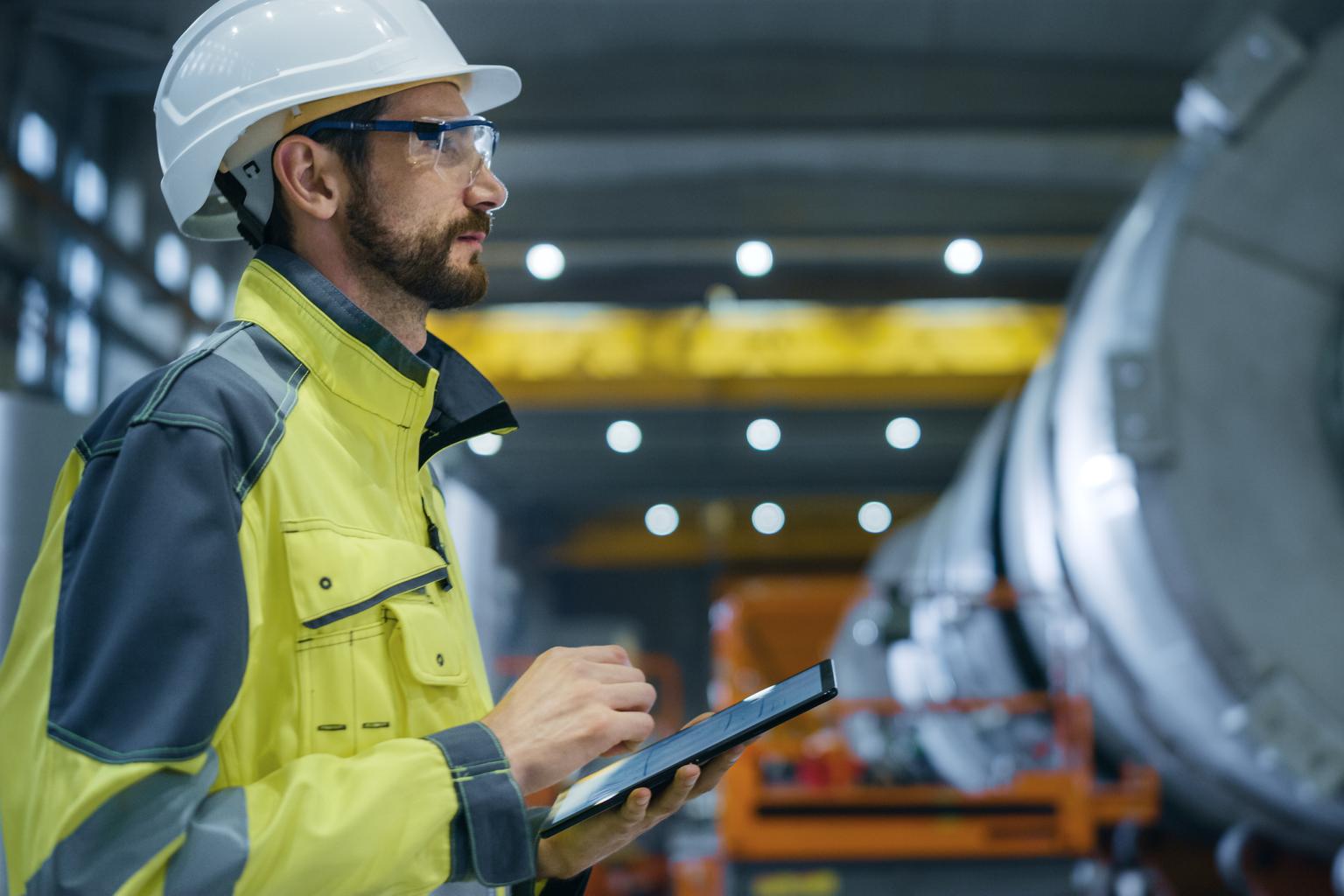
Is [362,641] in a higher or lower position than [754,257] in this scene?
lower

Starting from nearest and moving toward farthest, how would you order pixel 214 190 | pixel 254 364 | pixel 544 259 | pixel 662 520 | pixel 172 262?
pixel 254 364, pixel 214 190, pixel 544 259, pixel 172 262, pixel 662 520

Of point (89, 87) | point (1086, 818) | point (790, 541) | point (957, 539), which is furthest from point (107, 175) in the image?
point (790, 541)

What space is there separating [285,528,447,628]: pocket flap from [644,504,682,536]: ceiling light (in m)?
19.4

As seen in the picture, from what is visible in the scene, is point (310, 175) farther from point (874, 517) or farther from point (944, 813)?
point (874, 517)

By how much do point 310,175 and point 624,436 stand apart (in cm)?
1376

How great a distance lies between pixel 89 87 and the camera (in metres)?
7.96

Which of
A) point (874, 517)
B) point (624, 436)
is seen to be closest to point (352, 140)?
point (624, 436)

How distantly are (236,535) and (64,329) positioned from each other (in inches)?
291

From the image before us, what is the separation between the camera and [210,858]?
1149mm

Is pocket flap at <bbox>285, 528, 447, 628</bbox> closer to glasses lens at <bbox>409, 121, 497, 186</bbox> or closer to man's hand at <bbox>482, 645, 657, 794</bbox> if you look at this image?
man's hand at <bbox>482, 645, 657, 794</bbox>

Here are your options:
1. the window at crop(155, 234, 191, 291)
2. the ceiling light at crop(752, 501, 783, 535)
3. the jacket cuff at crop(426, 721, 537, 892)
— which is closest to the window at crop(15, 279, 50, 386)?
the window at crop(155, 234, 191, 291)

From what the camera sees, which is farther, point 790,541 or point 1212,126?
point 790,541

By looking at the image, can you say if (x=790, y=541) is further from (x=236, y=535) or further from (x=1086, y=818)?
(x=236, y=535)

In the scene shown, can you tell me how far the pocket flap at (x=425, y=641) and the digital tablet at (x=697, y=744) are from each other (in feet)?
0.60
